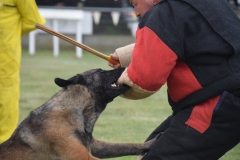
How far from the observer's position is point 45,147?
15.1 feet

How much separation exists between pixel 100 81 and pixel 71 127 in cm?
52

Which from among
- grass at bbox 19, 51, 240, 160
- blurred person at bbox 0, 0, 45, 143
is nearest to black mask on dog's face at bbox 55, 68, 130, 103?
blurred person at bbox 0, 0, 45, 143

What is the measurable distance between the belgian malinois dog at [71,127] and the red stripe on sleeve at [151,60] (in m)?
0.32

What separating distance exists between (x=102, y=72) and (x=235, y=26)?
4.15 ft

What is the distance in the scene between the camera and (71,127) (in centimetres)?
462

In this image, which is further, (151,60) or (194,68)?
(194,68)

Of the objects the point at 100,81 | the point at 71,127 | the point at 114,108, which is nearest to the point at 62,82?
the point at 100,81

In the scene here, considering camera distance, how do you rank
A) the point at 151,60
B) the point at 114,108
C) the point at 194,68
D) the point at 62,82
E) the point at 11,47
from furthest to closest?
the point at 114,108 < the point at 11,47 < the point at 62,82 < the point at 194,68 < the point at 151,60

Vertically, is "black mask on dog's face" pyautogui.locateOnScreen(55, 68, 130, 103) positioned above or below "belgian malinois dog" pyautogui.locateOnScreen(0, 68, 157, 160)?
above

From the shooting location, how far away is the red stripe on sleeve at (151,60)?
13.2 ft

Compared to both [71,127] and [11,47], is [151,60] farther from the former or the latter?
[11,47]

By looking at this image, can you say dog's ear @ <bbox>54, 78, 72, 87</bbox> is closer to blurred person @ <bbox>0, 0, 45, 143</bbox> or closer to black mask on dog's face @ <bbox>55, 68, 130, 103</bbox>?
black mask on dog's face @ <bbox>55, 68, 130, 103</bbox>

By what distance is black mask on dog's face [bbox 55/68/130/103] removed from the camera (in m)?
4.83

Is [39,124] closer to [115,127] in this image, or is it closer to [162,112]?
[115,127]
